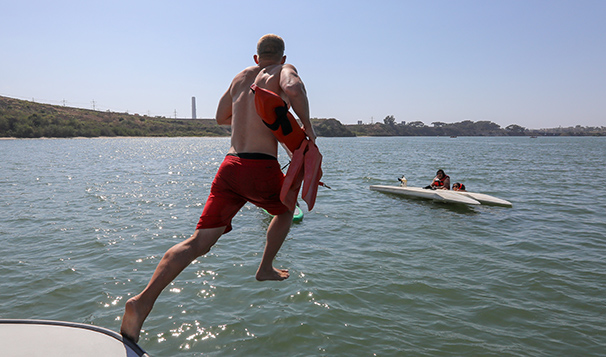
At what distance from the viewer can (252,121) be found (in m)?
3.31

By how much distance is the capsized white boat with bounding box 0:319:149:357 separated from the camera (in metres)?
2.81

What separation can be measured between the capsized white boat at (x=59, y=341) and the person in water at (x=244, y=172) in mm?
153

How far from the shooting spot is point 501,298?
6.71 meters

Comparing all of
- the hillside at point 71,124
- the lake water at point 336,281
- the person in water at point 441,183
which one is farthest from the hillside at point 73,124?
the lake water at point 336,281

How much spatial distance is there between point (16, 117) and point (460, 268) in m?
107

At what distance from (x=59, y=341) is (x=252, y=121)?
2.26m

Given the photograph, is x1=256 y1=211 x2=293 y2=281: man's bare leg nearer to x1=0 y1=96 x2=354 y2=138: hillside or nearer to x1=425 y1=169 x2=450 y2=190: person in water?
x1=425 y1=169 x2=450 y2=190: person in water

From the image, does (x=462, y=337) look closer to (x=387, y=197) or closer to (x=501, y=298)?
(x=501, y=298)

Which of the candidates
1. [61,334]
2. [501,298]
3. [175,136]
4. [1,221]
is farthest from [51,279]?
[175,136]

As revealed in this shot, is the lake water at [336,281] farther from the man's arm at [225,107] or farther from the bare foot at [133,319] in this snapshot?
the man's arm at [225,107]

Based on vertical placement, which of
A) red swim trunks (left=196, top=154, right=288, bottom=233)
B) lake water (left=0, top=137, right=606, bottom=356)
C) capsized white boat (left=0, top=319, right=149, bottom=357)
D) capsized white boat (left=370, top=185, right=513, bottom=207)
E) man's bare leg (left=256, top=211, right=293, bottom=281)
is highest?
red swim trunks (left=196, top=154, right=288, bottom=233)

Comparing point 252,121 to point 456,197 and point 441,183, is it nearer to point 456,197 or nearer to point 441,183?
point 456,197

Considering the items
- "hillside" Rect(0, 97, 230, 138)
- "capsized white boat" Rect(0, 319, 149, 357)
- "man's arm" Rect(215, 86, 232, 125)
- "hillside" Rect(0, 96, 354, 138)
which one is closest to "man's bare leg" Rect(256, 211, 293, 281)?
"man's arm" Rect(215, 86, 232, 125)

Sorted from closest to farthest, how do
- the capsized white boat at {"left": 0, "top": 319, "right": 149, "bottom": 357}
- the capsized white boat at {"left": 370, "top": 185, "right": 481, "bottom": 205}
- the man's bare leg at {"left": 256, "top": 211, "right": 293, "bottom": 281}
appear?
the capsized white boat at {"left": 0, "top": 319, "right": 149, "bottom": 357} → the man's bare leg at {"left": 256, "top": 211, "right": 293, "bottom": 281} → the capsized white boat at {"left": 370, "top": 185, "right": 481, "bottom": 205}
